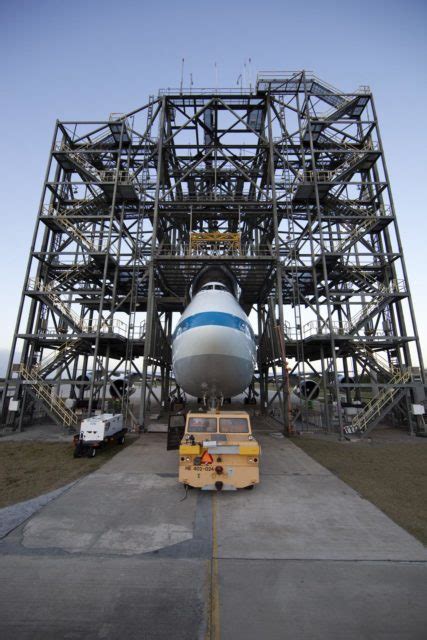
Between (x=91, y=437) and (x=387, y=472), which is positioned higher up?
(x=91, y=437)

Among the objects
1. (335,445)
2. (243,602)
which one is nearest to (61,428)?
(335,445)

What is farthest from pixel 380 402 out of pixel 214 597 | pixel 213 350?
pixel 214 597

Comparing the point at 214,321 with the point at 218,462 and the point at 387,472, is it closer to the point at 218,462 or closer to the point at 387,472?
the point at 218,462

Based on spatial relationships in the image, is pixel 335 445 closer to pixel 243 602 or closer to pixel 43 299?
pixel 243 602

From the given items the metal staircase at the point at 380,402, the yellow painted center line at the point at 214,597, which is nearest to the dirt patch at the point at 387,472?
the metal staircase at the point at 380,402

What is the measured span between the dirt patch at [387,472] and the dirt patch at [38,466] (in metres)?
9.87

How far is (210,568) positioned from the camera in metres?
→ 5.45

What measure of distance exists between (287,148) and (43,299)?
25.2 meters

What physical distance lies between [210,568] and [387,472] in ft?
31.7

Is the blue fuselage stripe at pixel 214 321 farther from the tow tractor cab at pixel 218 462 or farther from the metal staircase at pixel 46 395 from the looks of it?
the metal staircase at pixel 46 395

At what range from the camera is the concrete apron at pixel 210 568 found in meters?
4.17

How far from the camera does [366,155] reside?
Answer: 80.3 feet

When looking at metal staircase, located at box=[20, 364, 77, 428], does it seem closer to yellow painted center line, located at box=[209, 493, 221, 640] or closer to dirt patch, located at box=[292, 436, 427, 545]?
dirt patch, located at box=[292, 436, 427, 545]

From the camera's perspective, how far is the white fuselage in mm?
12742
